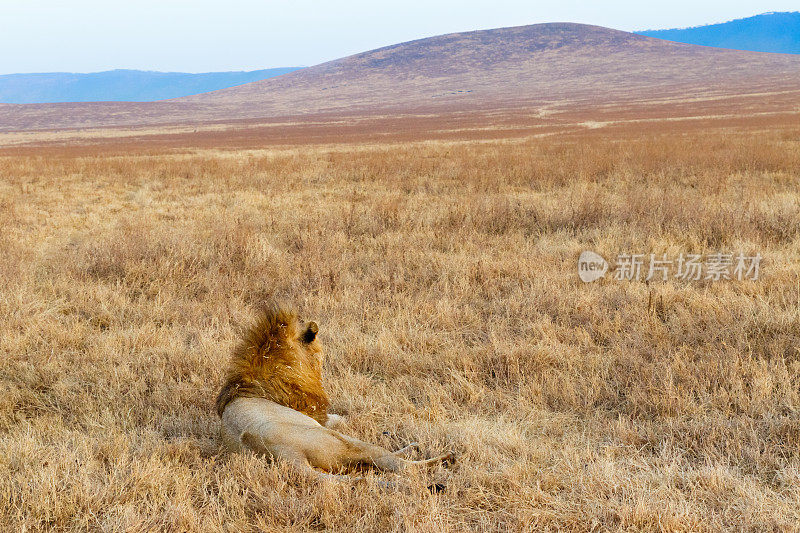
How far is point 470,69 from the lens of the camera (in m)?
139

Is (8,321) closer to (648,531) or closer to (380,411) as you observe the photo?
(380,411)

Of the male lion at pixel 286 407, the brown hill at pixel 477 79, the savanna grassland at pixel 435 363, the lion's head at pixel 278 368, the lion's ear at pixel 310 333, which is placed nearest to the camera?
the savanna grassland at pixel 435 363

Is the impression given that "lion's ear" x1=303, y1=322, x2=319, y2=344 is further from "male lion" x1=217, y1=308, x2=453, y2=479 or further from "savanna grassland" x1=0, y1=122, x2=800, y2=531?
"savanna grassland" x1=0, y1=122, x2=800, y2=531

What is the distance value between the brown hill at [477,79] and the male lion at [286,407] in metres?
78.9

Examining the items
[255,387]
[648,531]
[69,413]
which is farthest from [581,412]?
[69,413]

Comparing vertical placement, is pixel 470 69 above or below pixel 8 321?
above

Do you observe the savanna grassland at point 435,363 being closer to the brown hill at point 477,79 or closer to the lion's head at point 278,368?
the lion's head at point 278,368

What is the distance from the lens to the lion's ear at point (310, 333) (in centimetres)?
329

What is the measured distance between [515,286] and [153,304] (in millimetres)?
3707

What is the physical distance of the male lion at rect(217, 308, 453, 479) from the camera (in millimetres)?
2662

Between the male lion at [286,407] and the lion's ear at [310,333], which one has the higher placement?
the lion's ear at [310,333]

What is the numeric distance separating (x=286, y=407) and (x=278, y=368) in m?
0.24

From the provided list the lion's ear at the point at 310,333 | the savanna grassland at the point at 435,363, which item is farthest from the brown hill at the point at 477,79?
the lion's ear at the point at 310,333

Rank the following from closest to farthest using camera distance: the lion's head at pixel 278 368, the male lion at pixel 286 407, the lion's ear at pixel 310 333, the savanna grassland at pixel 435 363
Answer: the savanna grassland at pixel 435 363
the male lion at pixel 286 407
the lion's head at pixel 278 368
the lion's ear at pixel 310 333
